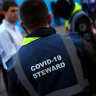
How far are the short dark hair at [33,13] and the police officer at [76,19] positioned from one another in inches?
52.7

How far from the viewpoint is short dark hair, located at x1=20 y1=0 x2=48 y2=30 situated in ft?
4.53

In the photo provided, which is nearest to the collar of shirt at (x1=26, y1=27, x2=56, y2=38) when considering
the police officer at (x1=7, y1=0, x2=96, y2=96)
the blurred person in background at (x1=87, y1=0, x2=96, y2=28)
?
the police officer at (x1=7, y1=0, x2=96, y2=96)

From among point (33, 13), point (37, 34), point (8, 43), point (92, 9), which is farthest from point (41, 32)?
point (92, 9)

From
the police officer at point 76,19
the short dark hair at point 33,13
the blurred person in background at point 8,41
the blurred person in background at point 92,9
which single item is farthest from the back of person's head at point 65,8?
the blurred person in background at point 92,9

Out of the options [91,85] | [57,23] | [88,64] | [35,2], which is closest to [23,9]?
[35,2]

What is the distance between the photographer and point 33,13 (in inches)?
54.2

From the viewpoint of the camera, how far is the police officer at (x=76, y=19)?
8.85ft

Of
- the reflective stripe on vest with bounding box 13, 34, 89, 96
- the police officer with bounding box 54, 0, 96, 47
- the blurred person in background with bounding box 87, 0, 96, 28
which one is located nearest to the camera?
the reflective stripe on vest with bounding box 13, 34, 89, 96

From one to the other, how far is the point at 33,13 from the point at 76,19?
143cm

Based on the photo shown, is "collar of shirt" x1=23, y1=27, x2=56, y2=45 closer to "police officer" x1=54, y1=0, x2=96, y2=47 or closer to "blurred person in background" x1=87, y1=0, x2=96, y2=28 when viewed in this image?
"police officer" x1=54, y1=0, x2=96, y2=47

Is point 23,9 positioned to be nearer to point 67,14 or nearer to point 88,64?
point 88,64

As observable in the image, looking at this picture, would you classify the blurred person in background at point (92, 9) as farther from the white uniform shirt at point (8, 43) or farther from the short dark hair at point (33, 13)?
the short dark hair at point (33, 13)

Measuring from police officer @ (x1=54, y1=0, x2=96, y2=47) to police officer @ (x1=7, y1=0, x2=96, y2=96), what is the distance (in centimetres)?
135

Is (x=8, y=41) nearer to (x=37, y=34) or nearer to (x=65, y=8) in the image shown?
(x=65, y=8)
